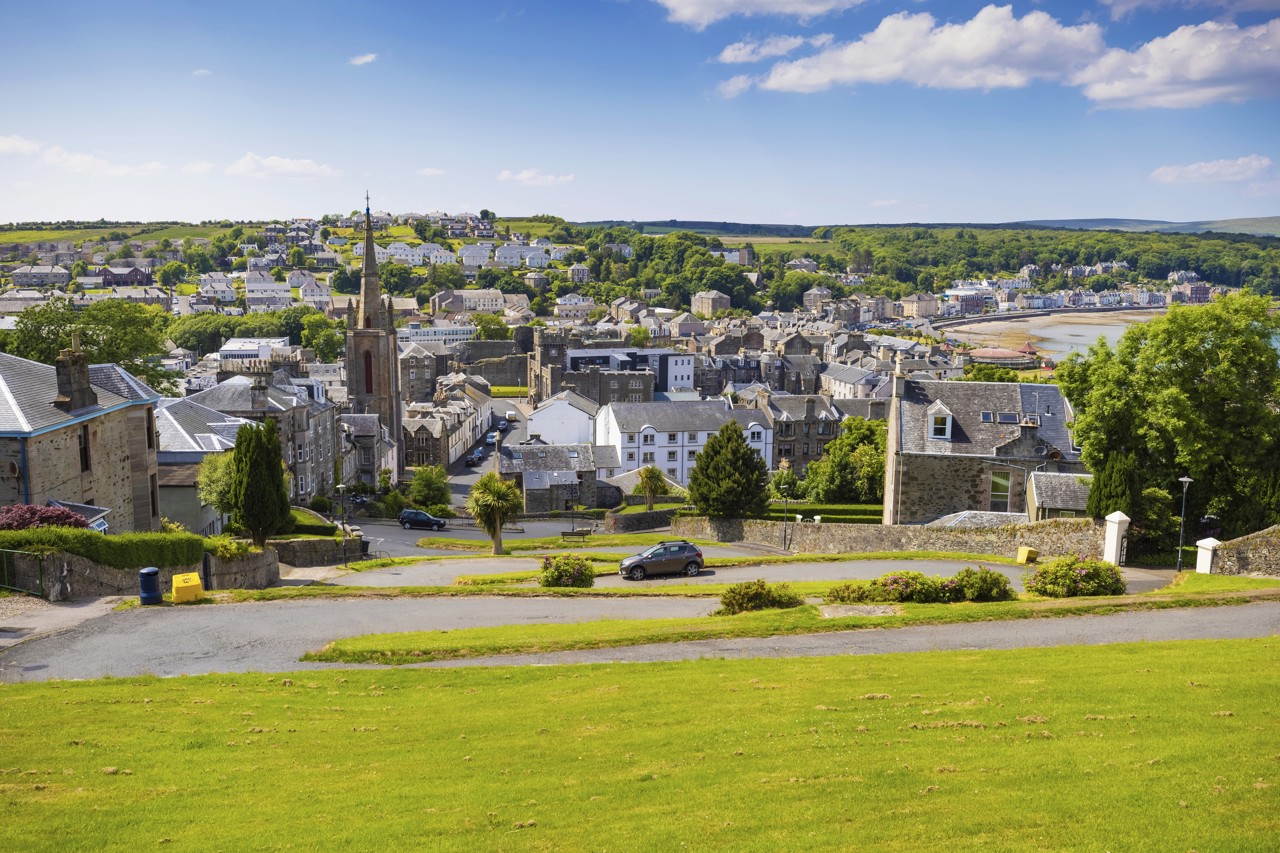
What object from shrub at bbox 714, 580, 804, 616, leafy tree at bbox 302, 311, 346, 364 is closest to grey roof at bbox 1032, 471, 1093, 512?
shrub at bbox 714, 580, 804, 616

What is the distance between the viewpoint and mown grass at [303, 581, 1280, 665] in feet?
64.1

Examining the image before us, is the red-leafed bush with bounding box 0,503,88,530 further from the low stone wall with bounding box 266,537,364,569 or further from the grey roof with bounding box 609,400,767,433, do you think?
the grey roof with bounding box 609,400,767,433

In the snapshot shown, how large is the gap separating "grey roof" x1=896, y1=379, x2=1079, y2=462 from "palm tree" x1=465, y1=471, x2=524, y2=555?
58.1 ft

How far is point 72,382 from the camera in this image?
3209cm

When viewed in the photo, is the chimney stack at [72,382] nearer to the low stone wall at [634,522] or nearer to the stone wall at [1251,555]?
the low stone wall at [634,522]

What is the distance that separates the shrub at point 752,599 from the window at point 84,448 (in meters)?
21.7

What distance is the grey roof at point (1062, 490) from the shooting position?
1501 inches

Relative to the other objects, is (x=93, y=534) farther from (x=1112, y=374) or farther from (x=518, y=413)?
(x=518, y=413)

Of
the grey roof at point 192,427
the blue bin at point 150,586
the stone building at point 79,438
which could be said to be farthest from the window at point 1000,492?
the stone building at point 79,438

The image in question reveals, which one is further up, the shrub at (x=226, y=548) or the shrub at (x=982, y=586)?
the shrub at (x=982, y=586)

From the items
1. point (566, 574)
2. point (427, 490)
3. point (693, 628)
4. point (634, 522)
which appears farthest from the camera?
point (427, 490)

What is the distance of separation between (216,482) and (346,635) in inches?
853

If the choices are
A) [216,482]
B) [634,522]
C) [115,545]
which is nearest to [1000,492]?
[634,522]

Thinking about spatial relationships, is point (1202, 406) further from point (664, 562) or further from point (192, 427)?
point (192, 427)
